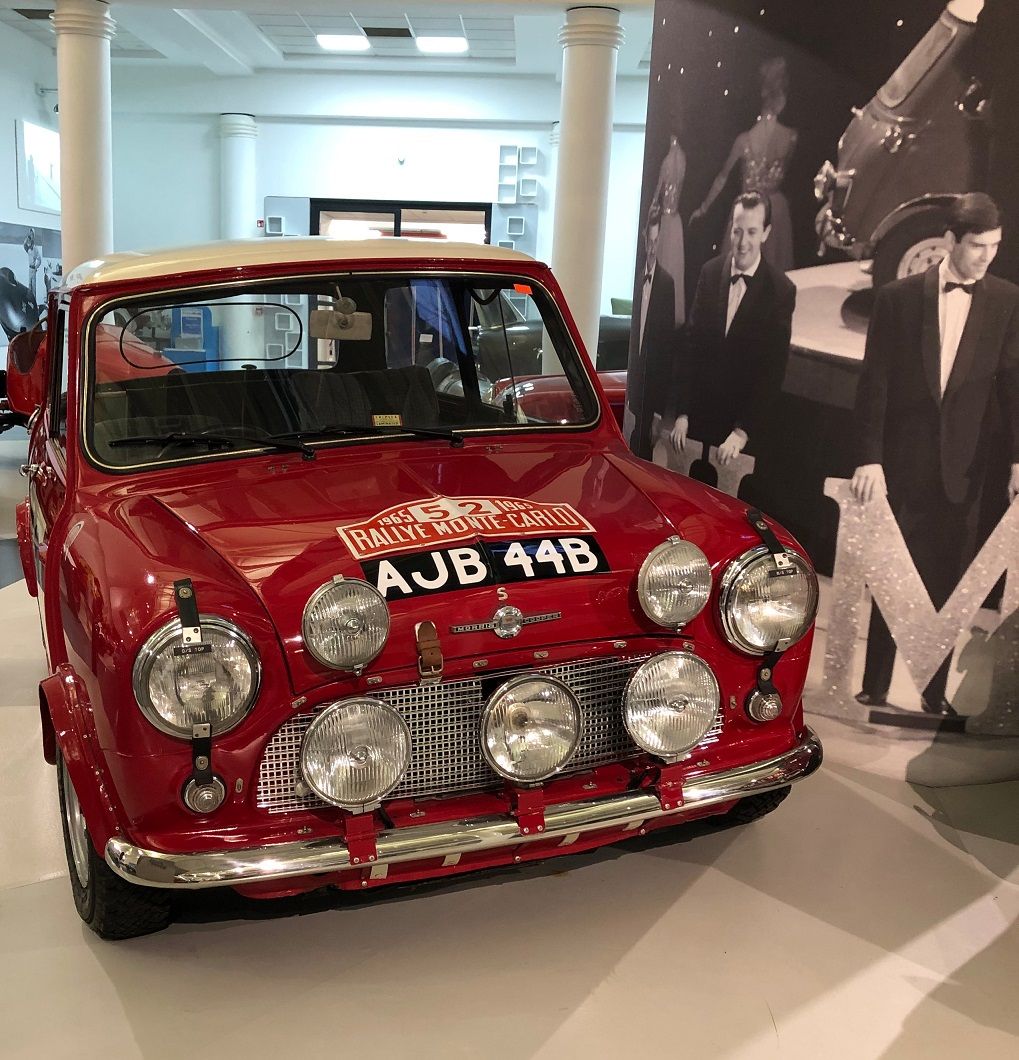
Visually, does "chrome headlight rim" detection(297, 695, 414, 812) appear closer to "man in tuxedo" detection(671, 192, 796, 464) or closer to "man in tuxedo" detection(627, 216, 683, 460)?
"man in tuxedo" detection(671, 192, 796, 464)

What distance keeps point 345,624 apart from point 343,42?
40.8ft

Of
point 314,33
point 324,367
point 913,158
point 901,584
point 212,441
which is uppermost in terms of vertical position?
point 314,33

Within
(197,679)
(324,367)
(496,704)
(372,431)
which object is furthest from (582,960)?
(324,367)

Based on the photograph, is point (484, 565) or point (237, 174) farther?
point (237, 174)

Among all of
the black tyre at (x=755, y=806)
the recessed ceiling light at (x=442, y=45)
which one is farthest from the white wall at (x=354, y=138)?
the black tyre at (x=755, y=806)

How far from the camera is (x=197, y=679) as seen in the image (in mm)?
1915

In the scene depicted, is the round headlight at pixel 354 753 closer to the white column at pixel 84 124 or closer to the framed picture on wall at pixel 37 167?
the white column at pixel 84 124

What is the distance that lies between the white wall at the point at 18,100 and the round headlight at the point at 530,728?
39.6ft

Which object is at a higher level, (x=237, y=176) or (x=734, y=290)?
(x=237, y=176)

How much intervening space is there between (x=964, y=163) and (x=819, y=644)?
157 cm

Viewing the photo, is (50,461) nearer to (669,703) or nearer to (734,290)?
(669,703)

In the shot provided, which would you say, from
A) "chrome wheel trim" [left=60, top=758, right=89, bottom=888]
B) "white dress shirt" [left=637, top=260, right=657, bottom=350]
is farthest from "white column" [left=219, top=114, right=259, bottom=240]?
"chrome wheel trim" [left=60, top=758, right=89, bottom=888]

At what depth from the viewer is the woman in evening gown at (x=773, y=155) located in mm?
3316

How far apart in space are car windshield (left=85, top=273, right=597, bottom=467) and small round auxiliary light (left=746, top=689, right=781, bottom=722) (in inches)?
42.0
